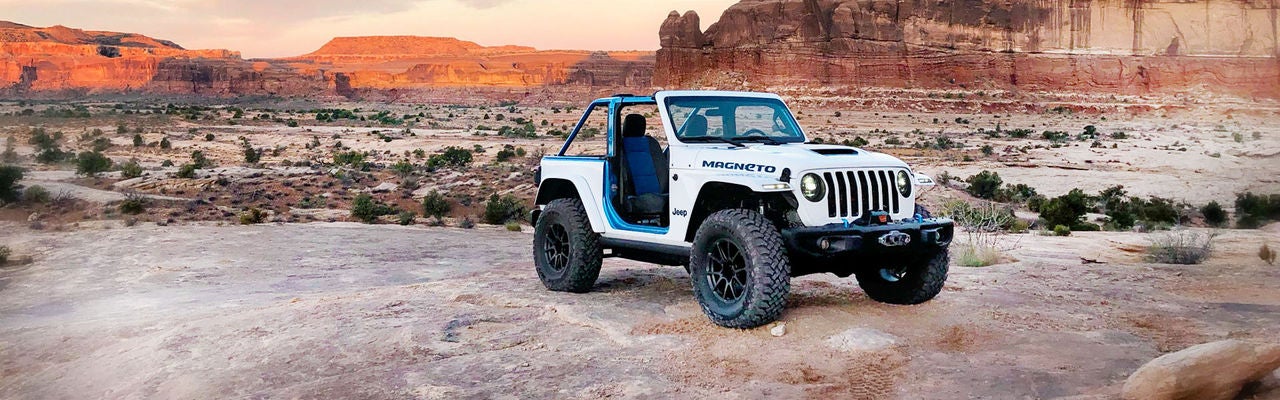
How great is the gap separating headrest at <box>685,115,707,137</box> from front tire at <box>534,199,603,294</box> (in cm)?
153

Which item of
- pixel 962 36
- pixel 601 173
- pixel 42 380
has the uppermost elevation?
pixel 962 36

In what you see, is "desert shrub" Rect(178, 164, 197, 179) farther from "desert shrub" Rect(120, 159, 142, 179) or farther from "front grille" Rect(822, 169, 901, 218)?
"front grille" Rect(822, 169, 901, 218)

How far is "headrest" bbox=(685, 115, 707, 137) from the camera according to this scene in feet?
28.0

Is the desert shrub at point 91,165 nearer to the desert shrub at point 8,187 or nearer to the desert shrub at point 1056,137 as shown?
the desert shrub at point 8,187

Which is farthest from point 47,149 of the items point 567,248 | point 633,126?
point 633,126

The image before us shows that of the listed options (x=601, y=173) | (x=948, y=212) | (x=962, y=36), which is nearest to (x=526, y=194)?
(x=948, y=212)

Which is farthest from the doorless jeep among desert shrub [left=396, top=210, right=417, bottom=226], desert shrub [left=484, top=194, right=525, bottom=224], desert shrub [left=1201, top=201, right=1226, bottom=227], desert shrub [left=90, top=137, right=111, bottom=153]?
desert shrub [left=90, top=137, right=111, bottom=153]

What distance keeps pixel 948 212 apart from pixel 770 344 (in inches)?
465

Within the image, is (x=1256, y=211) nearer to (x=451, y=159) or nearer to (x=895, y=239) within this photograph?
(x=895, y=239)

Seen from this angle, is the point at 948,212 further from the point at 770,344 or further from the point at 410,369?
the point at 410,369

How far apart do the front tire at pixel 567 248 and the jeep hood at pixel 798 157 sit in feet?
5.93

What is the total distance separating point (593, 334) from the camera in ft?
25.0

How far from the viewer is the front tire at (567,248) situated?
9.37 m

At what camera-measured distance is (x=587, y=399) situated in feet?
19.7
